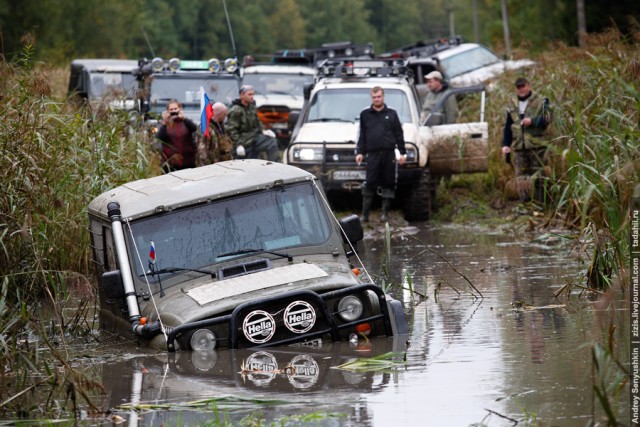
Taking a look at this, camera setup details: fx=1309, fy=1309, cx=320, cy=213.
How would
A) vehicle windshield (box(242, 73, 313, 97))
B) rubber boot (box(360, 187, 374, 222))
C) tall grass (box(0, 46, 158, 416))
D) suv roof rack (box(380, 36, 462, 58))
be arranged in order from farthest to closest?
suv roof rack (box(380, 36, 462, 58)) → vehicle windshield (box(242, 73, 313, 97)) → rubber boot (box(360, 187, 374, 222)) → tall grass (box(0, 46, 158, 416))

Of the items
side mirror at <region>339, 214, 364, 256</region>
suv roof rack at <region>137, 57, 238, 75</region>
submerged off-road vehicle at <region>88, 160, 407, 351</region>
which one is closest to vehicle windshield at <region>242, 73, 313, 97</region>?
suv roof rack at <region>137, 57, 238, 75</region>

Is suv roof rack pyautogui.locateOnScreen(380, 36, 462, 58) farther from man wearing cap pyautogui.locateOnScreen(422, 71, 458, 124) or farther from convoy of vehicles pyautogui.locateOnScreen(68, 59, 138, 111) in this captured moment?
man wearing cap pyautogui.locateOnScreen(422, 71, 458, 124)

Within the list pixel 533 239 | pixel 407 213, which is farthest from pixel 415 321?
pixel 407 213

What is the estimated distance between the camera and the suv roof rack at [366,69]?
19.0m

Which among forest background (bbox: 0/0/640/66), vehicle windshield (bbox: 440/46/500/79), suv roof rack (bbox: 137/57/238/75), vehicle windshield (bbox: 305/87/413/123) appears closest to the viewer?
vehicle windshield (bbox: 305/87/413/123)

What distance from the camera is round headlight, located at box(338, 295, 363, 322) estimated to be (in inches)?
329

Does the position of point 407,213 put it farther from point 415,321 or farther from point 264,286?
point 264,286

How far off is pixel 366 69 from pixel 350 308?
11.0 m

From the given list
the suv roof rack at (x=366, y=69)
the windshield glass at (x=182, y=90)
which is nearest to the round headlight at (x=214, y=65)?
the windshield glass at (x=182, y=90)

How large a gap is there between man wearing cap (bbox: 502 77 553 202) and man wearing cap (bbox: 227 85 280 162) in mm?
3421

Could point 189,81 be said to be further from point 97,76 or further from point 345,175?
point 345,175

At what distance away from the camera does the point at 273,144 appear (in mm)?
18328

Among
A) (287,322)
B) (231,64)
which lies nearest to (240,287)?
(287,322)

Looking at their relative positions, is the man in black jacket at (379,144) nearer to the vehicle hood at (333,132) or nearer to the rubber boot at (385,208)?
the rubber boot at (385,208)
